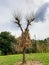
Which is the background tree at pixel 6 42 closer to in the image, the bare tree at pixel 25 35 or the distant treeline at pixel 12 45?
the distant treeline at pixel 12 45

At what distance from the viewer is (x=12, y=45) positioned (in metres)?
56.9

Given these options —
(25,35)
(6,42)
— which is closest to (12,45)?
(6,42)

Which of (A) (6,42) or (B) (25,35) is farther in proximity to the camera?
(A) (6,42)

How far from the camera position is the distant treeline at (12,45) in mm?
48031

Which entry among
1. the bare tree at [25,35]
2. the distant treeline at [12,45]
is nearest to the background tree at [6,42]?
the distant treeline at [12,45]

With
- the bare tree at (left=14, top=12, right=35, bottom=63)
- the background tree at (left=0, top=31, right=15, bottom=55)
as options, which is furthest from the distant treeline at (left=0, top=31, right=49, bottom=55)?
the bare tree at (left=14, top=12, right=35, bottom=63)

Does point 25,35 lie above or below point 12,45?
below

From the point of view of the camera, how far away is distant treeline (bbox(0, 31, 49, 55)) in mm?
48031

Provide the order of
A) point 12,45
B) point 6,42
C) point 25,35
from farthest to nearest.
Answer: point 6,42 → point 12,45 → point 25,35

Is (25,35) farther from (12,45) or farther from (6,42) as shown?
(6,42)

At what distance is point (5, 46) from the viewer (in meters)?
59.0

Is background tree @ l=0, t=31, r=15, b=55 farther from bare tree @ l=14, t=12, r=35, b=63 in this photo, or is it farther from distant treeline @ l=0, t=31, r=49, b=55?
bare tree @ l=14, t=12, r=35, b=63

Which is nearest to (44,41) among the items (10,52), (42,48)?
(42,48)

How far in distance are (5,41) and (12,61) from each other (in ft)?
97.8
